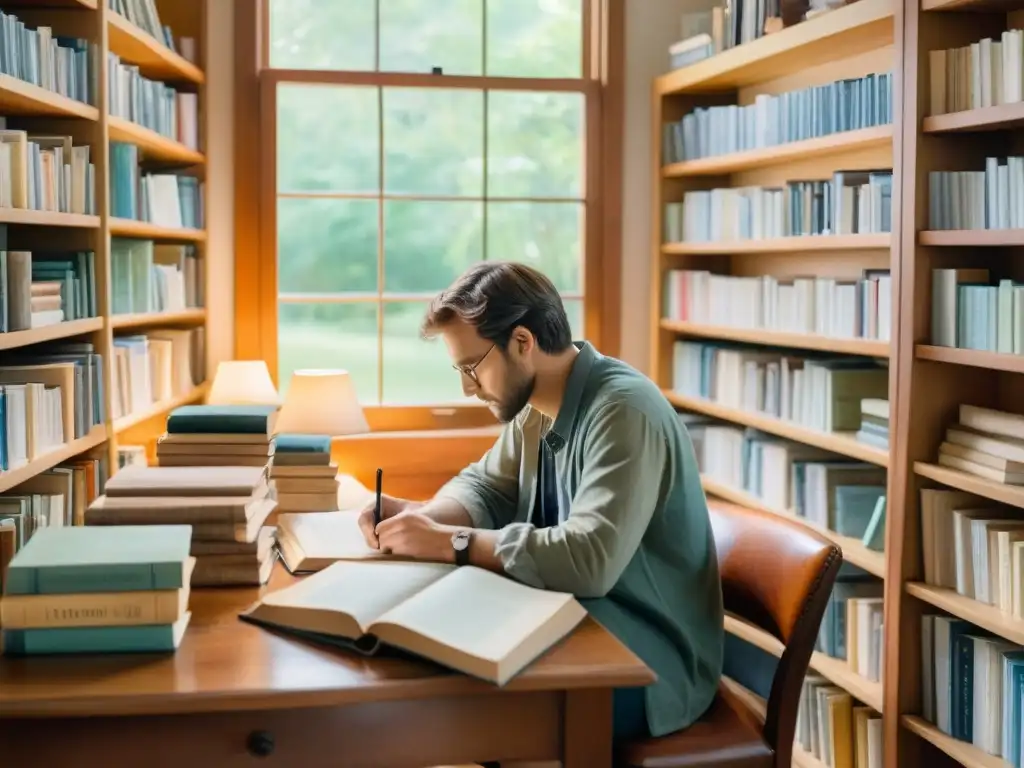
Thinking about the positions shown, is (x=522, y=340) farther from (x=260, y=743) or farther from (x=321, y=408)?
(x=321, y=408)

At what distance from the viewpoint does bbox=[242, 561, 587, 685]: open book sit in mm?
1723

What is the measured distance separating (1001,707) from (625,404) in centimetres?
133

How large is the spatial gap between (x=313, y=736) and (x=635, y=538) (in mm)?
669

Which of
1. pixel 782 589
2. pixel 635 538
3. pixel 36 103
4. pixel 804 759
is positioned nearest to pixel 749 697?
pixel 782 589

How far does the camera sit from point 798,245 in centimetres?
379

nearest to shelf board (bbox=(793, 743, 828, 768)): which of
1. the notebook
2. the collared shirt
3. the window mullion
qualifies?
the collared shirt

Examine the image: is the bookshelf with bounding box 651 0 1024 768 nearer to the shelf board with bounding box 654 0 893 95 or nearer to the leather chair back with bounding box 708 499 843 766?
the shelf board with bounding box 654 0 893 95

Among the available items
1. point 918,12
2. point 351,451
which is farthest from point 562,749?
point 351,451

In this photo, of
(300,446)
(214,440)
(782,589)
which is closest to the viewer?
(782,589)

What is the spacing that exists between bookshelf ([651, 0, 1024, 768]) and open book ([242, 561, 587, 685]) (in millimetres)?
857

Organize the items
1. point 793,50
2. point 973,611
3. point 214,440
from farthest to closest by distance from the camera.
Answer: point 793,50
point 973,611
point 214,440

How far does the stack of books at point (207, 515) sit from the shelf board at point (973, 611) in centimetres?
164

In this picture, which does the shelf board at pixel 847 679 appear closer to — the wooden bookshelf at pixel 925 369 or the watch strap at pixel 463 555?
the wooden bookshelf at pixel 925 369

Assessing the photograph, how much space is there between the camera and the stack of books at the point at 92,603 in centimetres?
177
